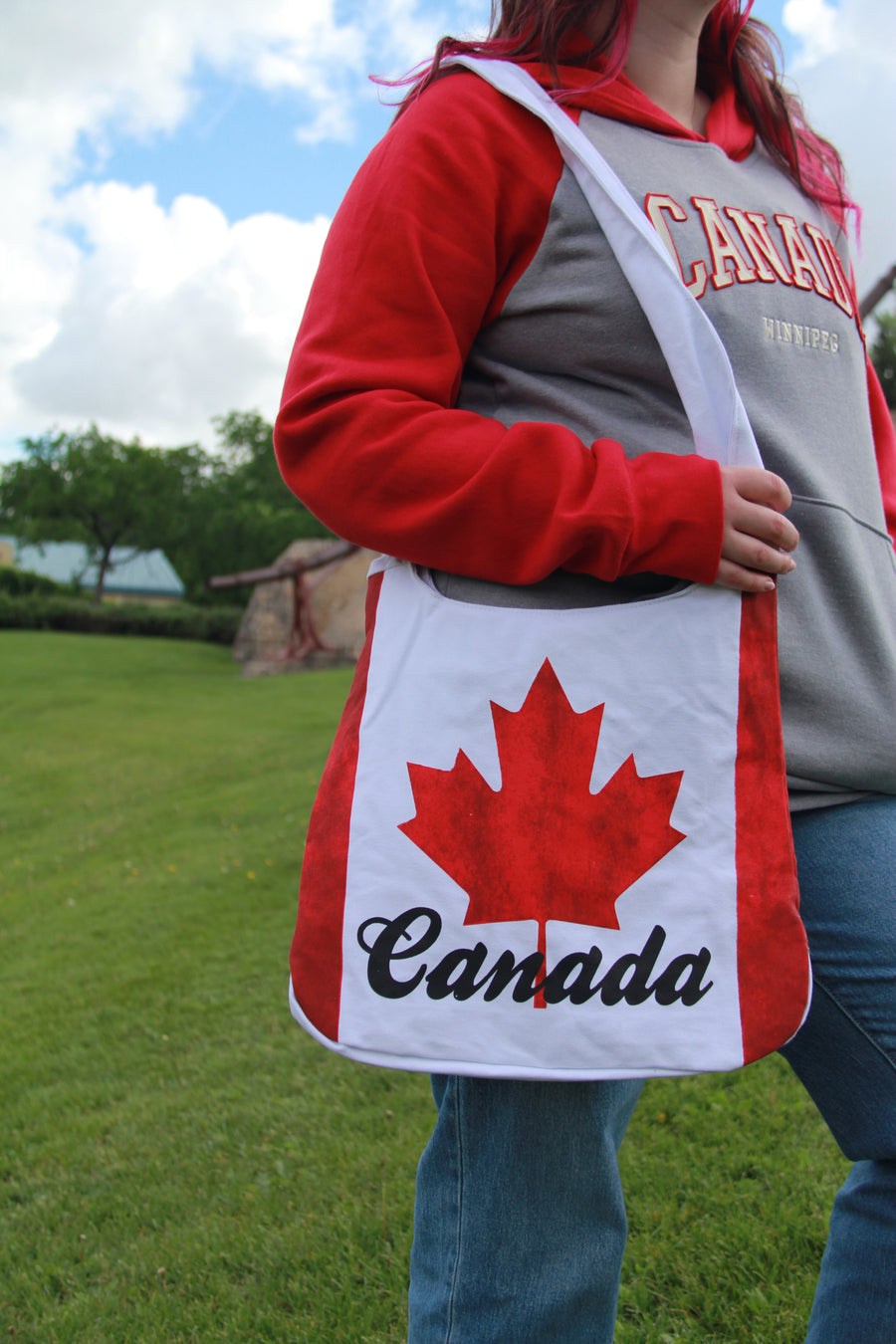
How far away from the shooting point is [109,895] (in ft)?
19.4

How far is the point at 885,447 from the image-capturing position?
5.25 feet

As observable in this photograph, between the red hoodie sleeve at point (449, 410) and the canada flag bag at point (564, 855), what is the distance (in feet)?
0.24

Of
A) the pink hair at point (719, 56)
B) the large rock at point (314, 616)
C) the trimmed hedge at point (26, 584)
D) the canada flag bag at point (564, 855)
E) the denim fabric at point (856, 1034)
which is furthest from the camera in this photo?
the trimmed hedge at point (26, 584)

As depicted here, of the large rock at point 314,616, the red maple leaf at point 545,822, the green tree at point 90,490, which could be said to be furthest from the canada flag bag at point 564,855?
the green tree at point 90,490

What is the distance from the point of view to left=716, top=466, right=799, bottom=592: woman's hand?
3.45ft

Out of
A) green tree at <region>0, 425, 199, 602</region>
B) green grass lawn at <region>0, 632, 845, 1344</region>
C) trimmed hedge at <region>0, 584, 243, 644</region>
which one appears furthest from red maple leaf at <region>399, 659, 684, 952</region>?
green tree at <region>0, 425, 199, 602</region>

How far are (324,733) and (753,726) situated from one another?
991 centimetres

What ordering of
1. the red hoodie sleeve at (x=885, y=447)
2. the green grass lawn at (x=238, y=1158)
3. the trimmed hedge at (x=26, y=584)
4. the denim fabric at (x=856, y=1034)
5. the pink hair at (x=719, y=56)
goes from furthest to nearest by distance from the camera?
1. the trimmed hedge at (x=26, y=584)
2. the green grass lawn at (x=238, y=1158)
3. the red hoodie sleeve at (x=885, y=447)
4. the pink hair at (x=719, y=56)
5. the denim fabric at (x=856, y=1034)

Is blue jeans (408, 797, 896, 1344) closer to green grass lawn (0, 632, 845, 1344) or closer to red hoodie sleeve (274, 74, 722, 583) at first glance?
red hoodie sleeve (274, 74, 722, 583)

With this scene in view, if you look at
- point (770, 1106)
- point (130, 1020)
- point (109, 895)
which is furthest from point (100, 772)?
point (770, 1106)

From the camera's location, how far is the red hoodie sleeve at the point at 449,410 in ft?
3.44

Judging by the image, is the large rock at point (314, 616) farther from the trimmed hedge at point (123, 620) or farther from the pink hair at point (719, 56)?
the pink hair at point (719, 56)

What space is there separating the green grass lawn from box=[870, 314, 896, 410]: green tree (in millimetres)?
18930

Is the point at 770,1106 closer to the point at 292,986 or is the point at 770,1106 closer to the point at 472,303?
the point at 292,986
